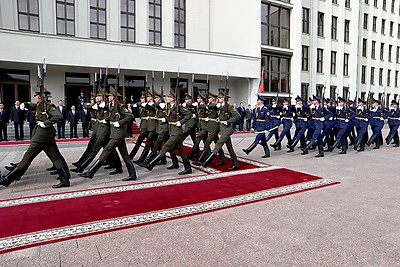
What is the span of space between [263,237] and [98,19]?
18.8 metres

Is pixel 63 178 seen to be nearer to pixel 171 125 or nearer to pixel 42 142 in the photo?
pixel 42 142

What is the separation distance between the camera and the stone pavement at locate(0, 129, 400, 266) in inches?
123

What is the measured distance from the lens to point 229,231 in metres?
3.87

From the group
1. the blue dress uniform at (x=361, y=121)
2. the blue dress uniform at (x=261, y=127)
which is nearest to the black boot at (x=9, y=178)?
the blue dress uniform at (x=261, y=127)

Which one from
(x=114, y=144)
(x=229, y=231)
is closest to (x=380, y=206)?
(x=229, y=231)

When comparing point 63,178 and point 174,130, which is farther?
point 174,130

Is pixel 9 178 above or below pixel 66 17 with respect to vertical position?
below

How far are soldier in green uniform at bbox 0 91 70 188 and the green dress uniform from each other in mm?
628

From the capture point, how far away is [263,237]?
12.1 feet

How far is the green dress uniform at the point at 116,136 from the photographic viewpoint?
6.19 m

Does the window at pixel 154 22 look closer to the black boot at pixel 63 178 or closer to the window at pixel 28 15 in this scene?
the window at pixel 28 15

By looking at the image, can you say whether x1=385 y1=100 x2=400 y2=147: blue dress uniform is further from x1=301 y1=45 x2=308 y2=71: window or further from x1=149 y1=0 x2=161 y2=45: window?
x1=301 y1=45 x2=308 y2=71: window

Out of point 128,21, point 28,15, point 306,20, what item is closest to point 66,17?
point 28,15

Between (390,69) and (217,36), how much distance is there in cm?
2426
